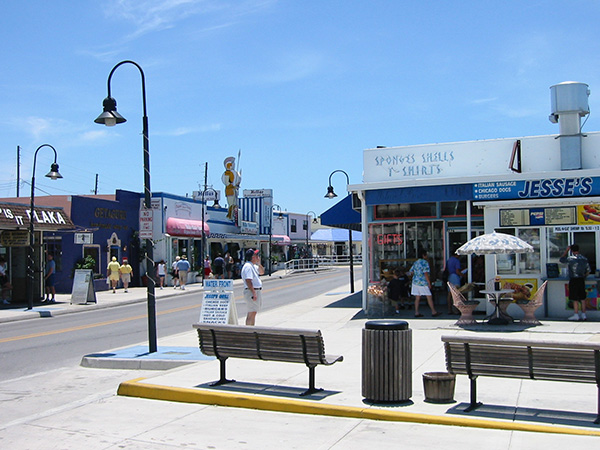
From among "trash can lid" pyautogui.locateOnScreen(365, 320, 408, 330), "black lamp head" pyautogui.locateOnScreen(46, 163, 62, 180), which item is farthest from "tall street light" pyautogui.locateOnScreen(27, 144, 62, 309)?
"trash can lid" pyautogui.locateOnScreen(365, 320, 408, 330)

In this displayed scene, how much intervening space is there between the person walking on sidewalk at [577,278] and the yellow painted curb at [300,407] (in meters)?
8.77

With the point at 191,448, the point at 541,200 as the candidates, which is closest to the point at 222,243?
the point at 541,200

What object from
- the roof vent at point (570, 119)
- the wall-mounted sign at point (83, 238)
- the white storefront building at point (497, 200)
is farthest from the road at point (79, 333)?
the roof vent at point (570, 119)

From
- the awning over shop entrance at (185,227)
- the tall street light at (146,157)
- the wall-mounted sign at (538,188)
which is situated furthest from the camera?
the awning over shop entrance at (185,227)

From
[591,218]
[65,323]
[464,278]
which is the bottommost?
[65,323]

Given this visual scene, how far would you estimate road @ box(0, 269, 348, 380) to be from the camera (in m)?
12.7

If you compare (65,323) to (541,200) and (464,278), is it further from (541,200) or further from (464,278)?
(541,200)

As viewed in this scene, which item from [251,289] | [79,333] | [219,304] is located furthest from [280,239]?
[251,289]

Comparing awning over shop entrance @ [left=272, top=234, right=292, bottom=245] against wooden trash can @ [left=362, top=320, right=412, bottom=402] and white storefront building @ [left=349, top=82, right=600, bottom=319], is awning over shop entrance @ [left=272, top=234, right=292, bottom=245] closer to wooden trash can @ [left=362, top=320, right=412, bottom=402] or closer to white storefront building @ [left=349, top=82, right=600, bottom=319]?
white storefront building @ [left=349, top=82, right=600, bottom=319]

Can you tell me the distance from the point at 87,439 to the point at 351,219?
16.1 meters

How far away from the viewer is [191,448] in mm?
6500

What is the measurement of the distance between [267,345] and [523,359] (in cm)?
321

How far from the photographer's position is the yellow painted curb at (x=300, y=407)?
6.77 m

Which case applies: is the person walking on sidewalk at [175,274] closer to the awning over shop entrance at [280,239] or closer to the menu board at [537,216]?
the awning over shop entrance at [280,239]
